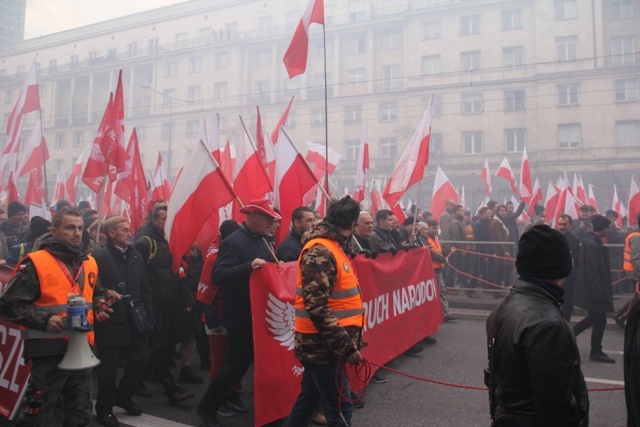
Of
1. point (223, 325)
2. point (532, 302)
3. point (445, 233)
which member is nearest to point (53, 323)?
point (223, 325)

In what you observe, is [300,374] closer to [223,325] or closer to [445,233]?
[223,325]

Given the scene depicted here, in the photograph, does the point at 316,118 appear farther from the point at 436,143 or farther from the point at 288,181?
the point at 288,181

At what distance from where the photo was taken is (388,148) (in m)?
44.3

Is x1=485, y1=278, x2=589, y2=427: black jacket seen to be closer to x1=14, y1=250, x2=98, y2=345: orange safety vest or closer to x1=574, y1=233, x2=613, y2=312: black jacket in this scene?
x1=14, y1=250, x2=98, y2=345: orange safety vest

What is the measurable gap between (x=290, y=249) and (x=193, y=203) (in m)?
1.04

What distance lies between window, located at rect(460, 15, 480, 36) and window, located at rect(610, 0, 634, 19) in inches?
386

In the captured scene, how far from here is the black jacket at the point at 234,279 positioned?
427cm

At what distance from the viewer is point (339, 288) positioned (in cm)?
332

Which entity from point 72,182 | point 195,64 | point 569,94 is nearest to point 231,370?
point 72,182

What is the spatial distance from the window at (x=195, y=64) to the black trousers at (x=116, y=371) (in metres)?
54.5

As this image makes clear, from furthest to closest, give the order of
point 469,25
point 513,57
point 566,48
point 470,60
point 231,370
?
point 469,25
point 470,60
point 513,57
point 566,48
point 231,370

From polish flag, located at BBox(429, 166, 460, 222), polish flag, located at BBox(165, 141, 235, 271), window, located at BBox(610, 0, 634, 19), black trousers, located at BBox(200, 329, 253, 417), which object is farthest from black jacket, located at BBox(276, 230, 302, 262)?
window, located at BBox(610, 0, 634, 19)

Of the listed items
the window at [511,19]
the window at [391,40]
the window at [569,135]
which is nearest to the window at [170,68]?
the window at [391,40]

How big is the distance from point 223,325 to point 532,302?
122 inches
